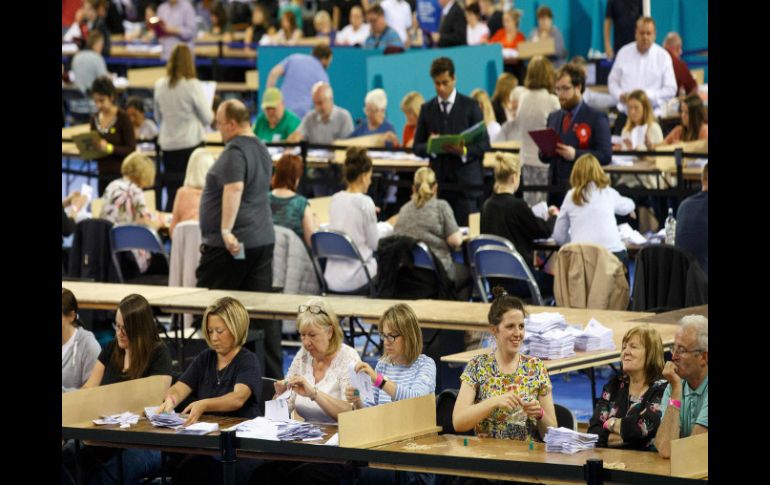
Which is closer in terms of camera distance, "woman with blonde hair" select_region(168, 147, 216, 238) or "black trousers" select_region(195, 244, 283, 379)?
"black trousers" select_region(195, 244, 283, 379)

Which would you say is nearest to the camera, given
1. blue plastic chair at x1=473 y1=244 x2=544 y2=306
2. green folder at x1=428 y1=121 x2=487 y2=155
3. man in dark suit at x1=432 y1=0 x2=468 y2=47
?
blue plastic chair at x1=473 y1=244 x2=544 y2=306

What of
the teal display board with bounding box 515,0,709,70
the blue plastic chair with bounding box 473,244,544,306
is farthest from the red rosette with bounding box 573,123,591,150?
the teal display board with bounding box 515,0,709,70

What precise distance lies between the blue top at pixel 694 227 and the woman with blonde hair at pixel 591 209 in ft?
1.40

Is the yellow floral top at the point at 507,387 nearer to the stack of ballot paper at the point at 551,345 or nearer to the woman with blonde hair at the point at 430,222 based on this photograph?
the stack of ballot paper at the point at 551,345

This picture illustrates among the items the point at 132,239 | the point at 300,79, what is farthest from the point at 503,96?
the point at 132,239

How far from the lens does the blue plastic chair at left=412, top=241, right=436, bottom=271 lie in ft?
30.0

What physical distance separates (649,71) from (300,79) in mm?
3458

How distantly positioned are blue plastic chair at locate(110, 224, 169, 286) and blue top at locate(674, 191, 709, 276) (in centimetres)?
337

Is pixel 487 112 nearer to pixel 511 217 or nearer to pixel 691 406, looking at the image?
pixel 511 217

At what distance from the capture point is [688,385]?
5281 millimetres

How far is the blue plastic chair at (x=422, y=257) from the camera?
9.14m

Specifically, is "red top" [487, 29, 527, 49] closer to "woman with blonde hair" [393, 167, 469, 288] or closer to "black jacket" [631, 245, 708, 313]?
"woman with blonde hair" [393, 167, 469, 288]

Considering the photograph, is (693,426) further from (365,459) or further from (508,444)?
(365,459)
